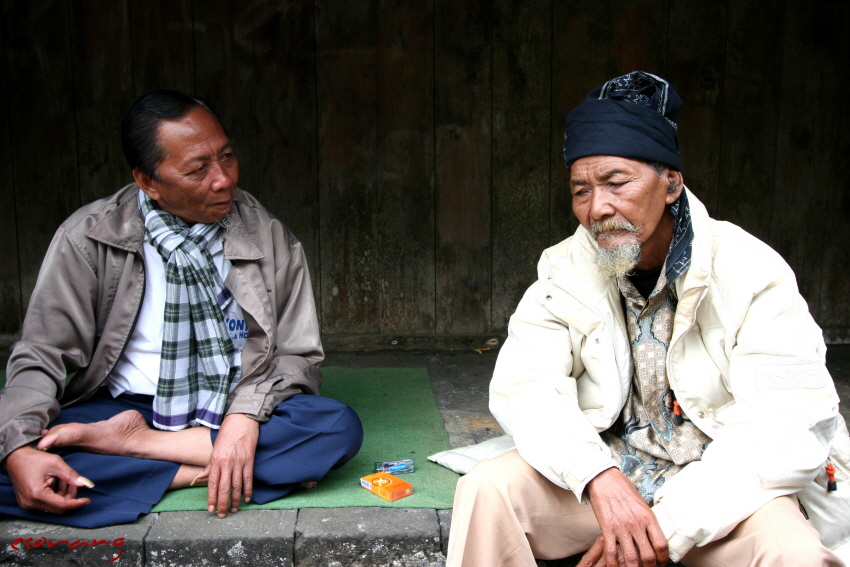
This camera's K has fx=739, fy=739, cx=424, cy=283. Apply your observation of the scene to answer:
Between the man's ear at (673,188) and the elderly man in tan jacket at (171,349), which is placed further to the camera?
the elderly man in tan jacket at (171,349)

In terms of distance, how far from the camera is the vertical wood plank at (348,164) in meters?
3.92

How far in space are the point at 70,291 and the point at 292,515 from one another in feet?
3.22

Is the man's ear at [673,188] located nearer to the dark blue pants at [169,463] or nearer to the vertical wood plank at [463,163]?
the dark blue pants at [169,463]

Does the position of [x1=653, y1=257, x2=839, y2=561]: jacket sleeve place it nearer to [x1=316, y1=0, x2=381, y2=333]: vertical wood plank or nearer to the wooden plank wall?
the wooden plank wall

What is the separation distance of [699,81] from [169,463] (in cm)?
331

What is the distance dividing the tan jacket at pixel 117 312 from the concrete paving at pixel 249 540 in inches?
12.4

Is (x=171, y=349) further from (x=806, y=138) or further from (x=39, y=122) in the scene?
(x=806, y=138)

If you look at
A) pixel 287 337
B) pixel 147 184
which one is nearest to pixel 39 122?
pixel 147 184

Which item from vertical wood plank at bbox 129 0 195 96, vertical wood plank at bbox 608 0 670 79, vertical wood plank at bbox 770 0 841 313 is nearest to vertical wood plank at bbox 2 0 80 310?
vertical wood plank at bbox 129 0 195 96

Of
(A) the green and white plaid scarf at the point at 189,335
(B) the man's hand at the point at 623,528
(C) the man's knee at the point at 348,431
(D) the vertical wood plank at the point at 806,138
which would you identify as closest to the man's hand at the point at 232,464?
(A) the green and white plaid scarf at the point at 189,335


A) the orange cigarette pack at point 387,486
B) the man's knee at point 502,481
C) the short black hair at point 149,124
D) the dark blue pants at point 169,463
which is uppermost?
the short black hair at point 149,124

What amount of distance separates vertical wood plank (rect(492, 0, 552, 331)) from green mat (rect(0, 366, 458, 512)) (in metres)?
0.85

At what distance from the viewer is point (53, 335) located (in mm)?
2293

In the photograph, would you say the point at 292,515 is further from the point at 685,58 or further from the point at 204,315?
the point at 685,58
